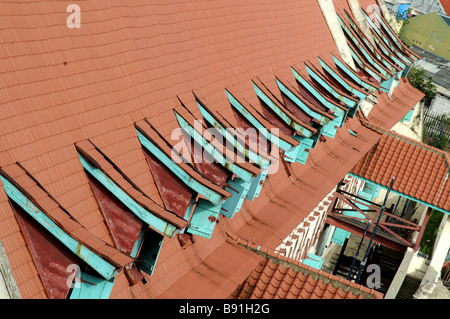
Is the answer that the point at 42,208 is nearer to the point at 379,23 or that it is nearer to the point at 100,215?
the point at 100,215

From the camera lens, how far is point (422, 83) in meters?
42.9

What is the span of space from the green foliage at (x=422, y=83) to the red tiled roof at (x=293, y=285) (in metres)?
32.5

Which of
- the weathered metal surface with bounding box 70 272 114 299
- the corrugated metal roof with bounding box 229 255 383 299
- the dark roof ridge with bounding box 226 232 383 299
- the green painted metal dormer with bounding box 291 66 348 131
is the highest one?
the green painted metal dormer with bounding box 291 66 348 131

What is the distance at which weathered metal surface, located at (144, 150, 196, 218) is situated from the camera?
401 inches

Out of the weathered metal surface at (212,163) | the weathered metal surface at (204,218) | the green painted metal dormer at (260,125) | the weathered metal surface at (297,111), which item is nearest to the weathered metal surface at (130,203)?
the weathered metal surface at (204,218)

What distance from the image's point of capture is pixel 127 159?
9.98m

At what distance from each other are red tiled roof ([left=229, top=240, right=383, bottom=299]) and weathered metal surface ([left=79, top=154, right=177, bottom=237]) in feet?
10.6

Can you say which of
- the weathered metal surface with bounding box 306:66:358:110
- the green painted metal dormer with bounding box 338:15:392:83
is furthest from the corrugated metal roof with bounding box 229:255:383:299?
the green painted metal dormer with bounding box 338:15:392:83

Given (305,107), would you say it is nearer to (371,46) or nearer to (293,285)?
(293,285)

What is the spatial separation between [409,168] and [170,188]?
42.0 feet

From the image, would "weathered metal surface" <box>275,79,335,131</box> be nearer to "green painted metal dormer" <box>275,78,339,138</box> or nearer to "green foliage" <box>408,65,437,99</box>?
"green painted metal dormer" <box>275,78,339,138</box>

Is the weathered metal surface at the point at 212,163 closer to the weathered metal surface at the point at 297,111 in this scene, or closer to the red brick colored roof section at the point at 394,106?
the weathered metal surface at the point at 297,111

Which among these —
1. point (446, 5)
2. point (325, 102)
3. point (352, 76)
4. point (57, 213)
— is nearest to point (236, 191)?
point (57, 213)
